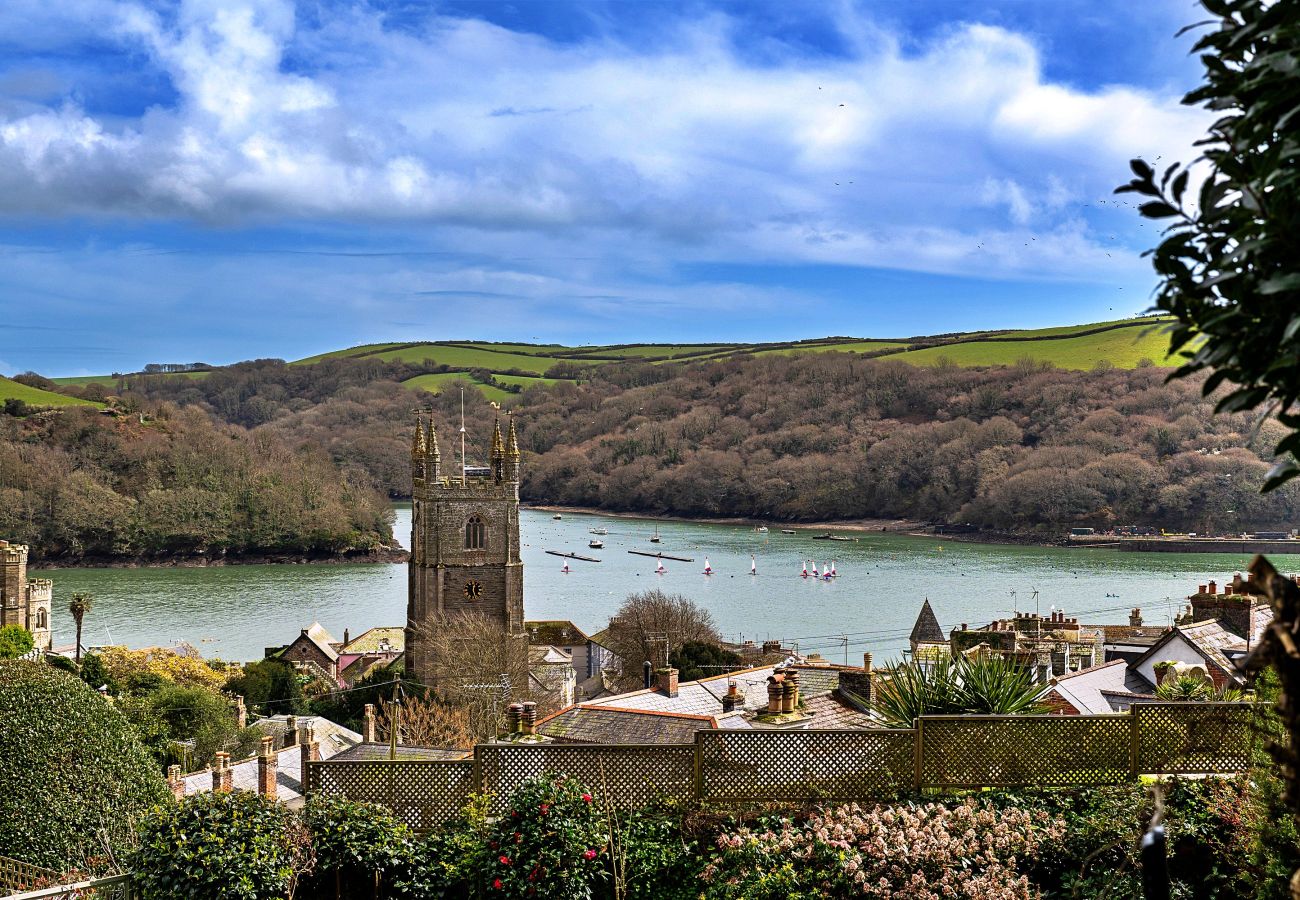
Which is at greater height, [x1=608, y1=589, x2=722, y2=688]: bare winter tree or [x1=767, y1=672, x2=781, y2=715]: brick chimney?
[x1=767, y1=672, x2=781, y2=715]: brick chimney

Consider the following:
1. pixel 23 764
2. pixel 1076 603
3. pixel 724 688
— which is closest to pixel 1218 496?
pixel 1076 603

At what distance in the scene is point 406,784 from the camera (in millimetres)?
7746

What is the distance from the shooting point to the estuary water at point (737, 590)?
55688 mm

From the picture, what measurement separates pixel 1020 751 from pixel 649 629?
3496cm

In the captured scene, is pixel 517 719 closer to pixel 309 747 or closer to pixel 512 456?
pixel 309 747

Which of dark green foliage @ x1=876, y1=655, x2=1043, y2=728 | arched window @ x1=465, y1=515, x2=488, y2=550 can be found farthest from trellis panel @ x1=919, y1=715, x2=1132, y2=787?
arched window @ x1=465, y1=515, x2=488, y2=550

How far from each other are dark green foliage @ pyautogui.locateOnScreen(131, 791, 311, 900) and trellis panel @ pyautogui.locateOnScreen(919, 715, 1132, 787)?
3796 millimetres

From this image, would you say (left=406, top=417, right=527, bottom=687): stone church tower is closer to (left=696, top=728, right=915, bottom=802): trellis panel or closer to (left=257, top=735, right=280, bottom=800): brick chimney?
(left=257, top=735, right=280, bottom=800): brick chimney

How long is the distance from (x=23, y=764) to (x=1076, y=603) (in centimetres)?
5624

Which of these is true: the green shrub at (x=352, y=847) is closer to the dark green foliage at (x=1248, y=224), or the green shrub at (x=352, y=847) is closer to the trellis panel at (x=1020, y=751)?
the trellis panel at (x=1020, y=751)

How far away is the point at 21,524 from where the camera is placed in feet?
324

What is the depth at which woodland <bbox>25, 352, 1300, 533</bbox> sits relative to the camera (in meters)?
103

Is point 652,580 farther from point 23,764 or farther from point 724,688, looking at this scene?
point 23,764

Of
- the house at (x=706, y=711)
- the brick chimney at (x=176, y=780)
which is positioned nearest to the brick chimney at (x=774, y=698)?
the house at (x=706, y=711)
